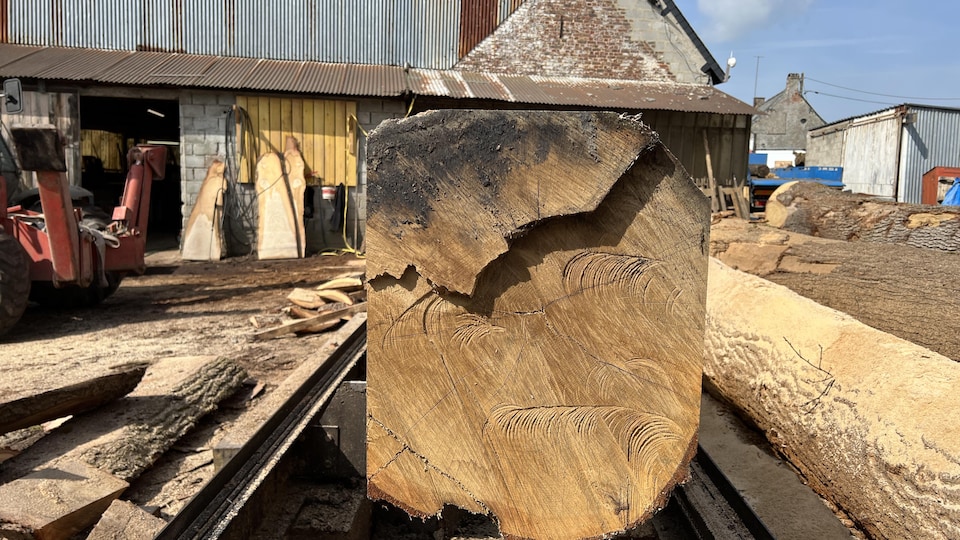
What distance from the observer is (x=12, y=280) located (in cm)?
536

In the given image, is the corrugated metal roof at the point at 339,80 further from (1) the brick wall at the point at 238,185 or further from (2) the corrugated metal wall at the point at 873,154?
(2) the corrugated metal wall at the point at 873,154

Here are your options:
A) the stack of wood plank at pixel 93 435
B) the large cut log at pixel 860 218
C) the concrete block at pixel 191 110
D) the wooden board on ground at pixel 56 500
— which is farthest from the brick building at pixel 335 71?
the wooden board on ground at pixel 56 500

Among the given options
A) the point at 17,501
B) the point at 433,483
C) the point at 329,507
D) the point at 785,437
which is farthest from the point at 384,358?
the point at 785,437

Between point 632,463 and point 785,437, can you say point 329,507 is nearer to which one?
point 632,463

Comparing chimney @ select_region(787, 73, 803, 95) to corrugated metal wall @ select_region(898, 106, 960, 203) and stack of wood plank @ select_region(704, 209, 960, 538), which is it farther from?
stack of wood plank @ select_region(704, 209, 960, 538)

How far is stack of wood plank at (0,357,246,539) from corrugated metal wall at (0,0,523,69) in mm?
9702

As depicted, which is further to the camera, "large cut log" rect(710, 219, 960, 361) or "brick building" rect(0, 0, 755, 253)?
"brick building" rect(0, 0, 755, 253)

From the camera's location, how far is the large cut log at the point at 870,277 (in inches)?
145

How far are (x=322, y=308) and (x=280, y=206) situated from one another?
5.51m

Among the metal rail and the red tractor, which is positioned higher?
the red tractor

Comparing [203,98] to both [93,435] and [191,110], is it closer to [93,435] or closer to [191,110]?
[191,110]

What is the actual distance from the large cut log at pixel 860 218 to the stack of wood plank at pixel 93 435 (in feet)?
21.2

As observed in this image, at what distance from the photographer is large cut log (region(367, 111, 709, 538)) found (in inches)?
62.6

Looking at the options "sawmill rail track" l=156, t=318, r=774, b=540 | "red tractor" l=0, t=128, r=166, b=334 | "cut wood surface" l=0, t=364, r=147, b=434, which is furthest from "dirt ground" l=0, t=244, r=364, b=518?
"sawmill rail track" l=156, t=318, r=774, b=540
